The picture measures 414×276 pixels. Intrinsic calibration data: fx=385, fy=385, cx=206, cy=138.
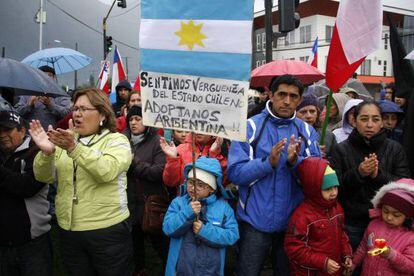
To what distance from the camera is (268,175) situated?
2.83 metres

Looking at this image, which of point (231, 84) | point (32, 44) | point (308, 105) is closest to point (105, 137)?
point (231, 84)

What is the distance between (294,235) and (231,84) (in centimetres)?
121

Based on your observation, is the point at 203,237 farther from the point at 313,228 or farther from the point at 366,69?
the point at 366,69

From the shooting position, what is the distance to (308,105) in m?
4.14

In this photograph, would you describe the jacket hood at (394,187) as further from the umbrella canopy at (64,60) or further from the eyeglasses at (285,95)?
the umbrella canopy at (64,60)

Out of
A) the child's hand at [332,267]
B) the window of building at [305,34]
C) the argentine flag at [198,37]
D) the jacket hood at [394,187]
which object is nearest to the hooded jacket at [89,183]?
the argentine flag at [198,37]

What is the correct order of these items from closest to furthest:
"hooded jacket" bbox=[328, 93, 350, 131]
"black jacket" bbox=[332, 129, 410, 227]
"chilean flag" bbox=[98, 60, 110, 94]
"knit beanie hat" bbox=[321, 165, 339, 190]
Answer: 1. "knit beanie hat" bbox=[321, 165, 339, 190]
2. "black jacket" bbox=[332, 129, 410, 227]
3. "hooded jacket" bbox=[328, 93, 350, 131]
4. "chilean flag" bbox=[98, 60, 110, 94]

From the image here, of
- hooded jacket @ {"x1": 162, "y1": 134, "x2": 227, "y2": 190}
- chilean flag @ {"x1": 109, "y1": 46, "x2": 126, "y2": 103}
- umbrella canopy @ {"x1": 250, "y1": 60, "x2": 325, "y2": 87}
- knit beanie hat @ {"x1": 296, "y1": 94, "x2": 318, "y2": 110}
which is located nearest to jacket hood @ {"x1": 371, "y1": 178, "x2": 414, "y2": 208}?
hooded jacket @ {"x1": 162, "y1": 134, "x2": 227, "y2": 190}

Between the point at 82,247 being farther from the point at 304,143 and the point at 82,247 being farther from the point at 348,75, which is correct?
the point at 348,75

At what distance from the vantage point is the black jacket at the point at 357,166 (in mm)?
3051

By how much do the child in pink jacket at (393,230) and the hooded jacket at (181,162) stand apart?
3.98 feet

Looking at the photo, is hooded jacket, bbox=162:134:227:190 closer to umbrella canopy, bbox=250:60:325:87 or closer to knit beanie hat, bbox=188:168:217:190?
knit beanie hat, bbox=188:168:217:190

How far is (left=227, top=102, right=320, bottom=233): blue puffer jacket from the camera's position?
282 cm

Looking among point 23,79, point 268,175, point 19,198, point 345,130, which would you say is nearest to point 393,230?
point 268,175
